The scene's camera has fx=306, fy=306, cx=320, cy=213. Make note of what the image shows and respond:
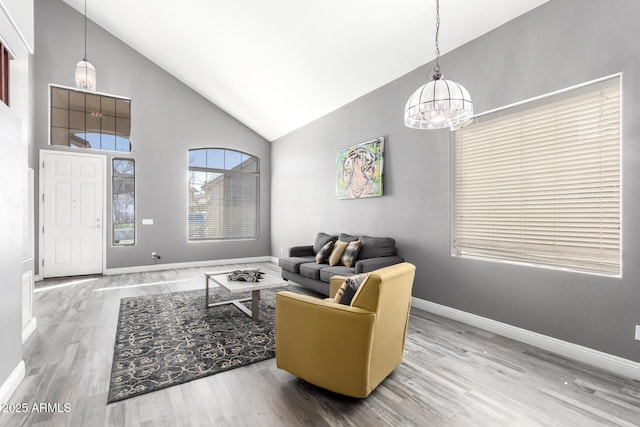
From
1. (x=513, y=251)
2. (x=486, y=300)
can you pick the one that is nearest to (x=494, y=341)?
(x=486, y=300)

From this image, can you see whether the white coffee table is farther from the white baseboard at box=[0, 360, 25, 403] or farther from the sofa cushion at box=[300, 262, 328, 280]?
the white baseboard at box=[0, 360, 25, 403]

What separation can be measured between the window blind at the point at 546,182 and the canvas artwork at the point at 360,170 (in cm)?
124

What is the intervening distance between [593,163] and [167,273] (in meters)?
6.82

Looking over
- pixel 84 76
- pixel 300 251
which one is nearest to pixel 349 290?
pixel 300 251

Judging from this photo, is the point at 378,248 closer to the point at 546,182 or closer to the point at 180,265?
the point at 546,182

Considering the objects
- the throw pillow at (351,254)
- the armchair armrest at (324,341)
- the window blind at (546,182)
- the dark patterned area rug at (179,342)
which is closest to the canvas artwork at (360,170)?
the throw pillow at (351,254)

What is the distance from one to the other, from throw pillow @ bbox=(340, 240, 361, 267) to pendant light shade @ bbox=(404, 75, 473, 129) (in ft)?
7.56

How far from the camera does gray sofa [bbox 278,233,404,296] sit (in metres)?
3.99

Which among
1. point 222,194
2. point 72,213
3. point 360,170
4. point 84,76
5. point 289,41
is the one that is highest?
point 289,41

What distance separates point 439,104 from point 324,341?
6.20 feet

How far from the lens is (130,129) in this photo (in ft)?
21.0

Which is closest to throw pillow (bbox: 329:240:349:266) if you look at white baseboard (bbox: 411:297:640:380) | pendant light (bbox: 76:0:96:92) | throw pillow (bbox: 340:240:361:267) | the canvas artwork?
throw pillow (bbox: 340:240:361:267)

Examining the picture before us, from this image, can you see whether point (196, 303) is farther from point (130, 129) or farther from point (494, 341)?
point (130, 129)

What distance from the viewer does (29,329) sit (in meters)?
3.11
